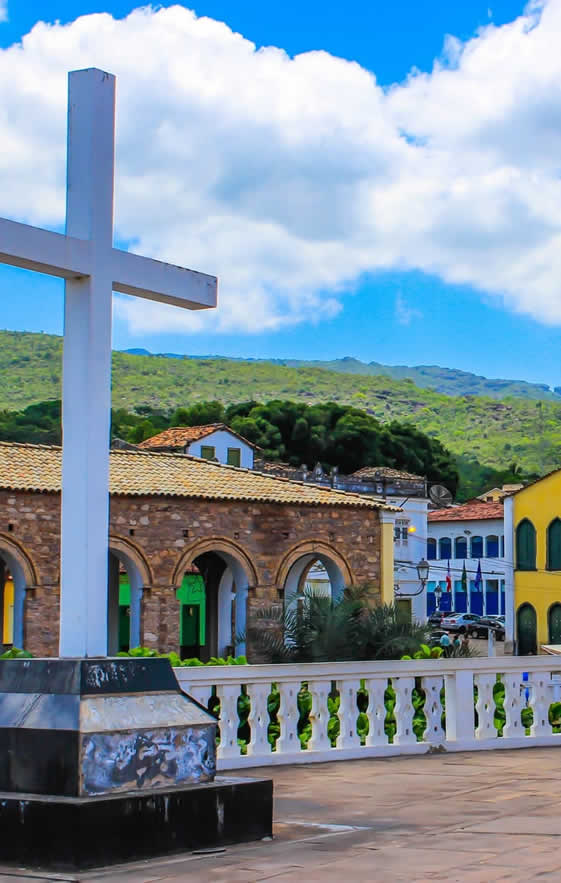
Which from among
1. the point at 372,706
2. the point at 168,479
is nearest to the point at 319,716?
the point at 372,706

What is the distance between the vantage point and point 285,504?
31125mm

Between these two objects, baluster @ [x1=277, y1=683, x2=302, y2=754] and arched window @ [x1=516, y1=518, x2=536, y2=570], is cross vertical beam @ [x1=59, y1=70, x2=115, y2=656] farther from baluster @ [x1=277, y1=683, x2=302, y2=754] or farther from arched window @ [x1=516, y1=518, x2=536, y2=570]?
arched window @ [x1=516, y1=518, x2=536, y2=570]

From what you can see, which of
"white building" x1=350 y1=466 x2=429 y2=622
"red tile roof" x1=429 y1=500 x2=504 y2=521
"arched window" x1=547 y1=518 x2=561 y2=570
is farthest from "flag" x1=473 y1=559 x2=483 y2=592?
"arched window" x1=547 y1=518 x2=561 y2=570

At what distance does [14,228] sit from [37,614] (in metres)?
22.2

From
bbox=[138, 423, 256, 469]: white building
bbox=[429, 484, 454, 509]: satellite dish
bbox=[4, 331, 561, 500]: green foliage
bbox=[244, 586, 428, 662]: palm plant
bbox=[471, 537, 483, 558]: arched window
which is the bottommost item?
bbox=[244, 586, 428, 662]: palm plant

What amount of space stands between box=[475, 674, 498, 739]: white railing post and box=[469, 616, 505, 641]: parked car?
45.9m

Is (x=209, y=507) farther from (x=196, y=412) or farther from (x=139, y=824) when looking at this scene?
(x=196, y=412)

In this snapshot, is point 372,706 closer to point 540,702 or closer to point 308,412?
point 540,702

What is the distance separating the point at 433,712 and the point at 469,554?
1973 inches

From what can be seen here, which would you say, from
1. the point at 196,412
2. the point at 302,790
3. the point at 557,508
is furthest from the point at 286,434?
the point at 302,790

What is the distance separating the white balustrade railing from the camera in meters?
8.25

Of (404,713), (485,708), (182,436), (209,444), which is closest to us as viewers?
(404,713)

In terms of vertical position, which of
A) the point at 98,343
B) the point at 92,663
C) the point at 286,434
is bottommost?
→ the point at 92,663

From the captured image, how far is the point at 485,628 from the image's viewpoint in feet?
179
